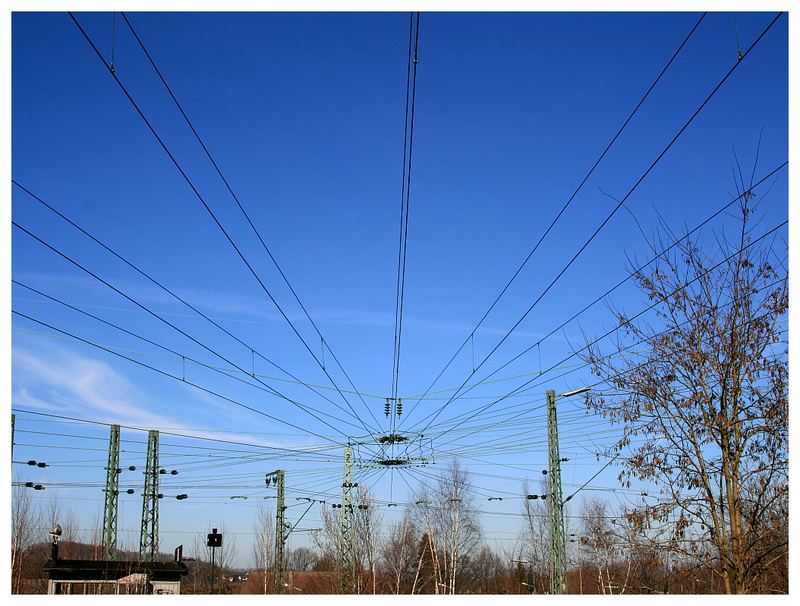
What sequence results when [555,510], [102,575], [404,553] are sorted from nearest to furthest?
[555,510] → [102,575] → [404,553]

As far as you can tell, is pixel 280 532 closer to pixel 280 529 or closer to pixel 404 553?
pixel 280 529

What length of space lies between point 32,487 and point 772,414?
1364 inches

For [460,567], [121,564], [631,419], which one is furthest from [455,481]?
[631,419]

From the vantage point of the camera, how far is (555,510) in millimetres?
24531

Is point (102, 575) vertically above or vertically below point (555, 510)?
below

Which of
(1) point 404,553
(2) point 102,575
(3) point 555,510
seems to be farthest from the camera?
(1) point 404,553

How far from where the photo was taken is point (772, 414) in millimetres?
11219

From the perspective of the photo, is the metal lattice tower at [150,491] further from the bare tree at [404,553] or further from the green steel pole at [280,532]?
the bare tree at [404,553]

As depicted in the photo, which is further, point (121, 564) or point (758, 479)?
point (121, 564)

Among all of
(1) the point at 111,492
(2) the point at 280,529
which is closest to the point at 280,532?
(2) the point at 280,529

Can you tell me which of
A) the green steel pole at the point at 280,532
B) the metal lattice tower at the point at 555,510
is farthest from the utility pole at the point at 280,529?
the metal lattice tower at the point at 555,510

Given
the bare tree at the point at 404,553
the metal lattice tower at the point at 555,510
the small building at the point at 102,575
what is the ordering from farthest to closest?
the bare tree at the point at 404,553 → the small building at the point at 102,575 → the metal lattice tower at the point at 555,510

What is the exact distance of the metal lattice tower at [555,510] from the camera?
2381cm
